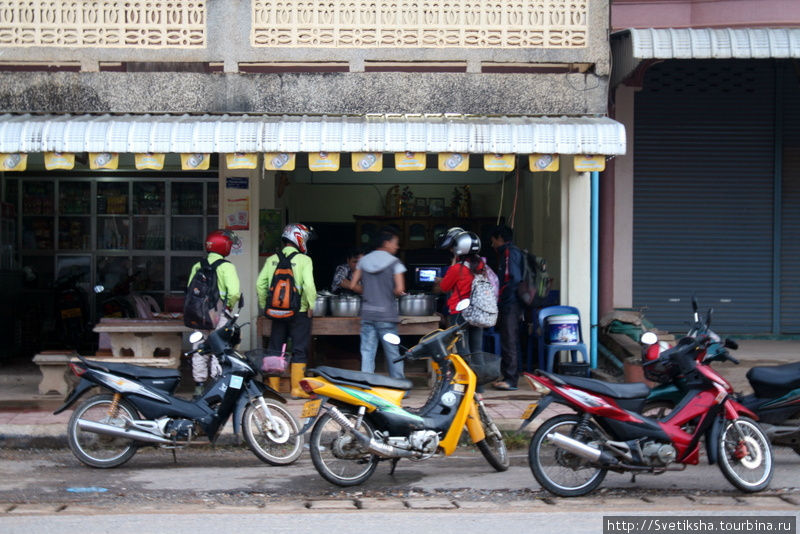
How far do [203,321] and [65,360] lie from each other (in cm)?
172

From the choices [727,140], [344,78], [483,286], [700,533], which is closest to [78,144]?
[344,78]

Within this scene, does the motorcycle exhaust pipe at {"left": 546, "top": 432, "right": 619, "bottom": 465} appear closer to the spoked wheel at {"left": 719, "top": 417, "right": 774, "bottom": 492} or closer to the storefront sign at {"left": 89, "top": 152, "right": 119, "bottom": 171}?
the spoked wheel at {"left": 719, "top": 417, "right": 774, "bottom": 492}

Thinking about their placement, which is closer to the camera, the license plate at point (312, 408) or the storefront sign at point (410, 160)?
the license plate at point (312, 408)

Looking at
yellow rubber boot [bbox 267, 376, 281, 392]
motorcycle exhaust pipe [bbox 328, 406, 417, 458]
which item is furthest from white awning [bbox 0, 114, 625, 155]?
motorcycle exhaust pipe [bbox 328, 406, 417, 458]

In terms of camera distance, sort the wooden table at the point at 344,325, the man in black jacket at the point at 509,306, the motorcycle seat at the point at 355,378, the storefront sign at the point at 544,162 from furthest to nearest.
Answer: the man in black jacket at the point at 509,306 < the wooden table at the point at 344,325 < the storefront sign at the point at 544,162 < the motorcycle seat at the point at 355,378

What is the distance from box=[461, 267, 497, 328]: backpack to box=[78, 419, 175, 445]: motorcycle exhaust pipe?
12.4ft

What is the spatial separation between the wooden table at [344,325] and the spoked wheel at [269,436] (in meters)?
2.94

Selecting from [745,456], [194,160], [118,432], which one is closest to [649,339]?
[745,456]

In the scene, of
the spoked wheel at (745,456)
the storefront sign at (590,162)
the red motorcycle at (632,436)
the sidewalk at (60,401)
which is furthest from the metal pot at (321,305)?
the spoked wheel at (745,456)

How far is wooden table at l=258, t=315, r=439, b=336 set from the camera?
10414 mm

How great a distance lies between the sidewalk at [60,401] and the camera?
8.48 metres

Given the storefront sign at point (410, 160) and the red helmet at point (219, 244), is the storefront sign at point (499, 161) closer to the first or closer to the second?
the storefront sign at point (410, 160)

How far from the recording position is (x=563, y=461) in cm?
638

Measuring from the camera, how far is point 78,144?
9.49m
